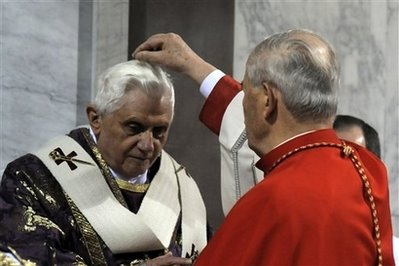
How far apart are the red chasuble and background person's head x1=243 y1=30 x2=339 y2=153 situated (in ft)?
0.25

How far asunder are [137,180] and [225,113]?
535mm

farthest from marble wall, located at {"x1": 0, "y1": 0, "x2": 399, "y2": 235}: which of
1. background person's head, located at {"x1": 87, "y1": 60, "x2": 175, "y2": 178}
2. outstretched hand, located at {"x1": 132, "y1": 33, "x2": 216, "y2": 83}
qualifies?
outstretched hand, located at {"x1": 132, "y1": 33, "x2": 216, "y2": 83}

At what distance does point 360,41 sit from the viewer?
22.6 feet

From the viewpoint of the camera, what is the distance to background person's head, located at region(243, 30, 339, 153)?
342cm

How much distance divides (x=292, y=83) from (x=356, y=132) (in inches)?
76.2

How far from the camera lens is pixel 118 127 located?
460cm

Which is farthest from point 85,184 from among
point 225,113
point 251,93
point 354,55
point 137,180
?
point 354,55

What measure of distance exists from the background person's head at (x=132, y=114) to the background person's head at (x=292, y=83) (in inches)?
44.3

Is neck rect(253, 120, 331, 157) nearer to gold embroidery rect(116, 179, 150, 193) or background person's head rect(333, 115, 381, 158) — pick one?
gold embroidery rect(116, 179, 150, 193)

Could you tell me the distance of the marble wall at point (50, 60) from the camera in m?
6.00

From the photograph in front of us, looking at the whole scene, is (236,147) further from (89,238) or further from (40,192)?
(40,192)

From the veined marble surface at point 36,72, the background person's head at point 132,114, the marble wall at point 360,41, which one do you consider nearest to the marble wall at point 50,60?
the veined marble surface at point 36,72

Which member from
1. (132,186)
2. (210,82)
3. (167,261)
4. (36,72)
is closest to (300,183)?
(167,261)

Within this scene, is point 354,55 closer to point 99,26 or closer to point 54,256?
point 99,26
